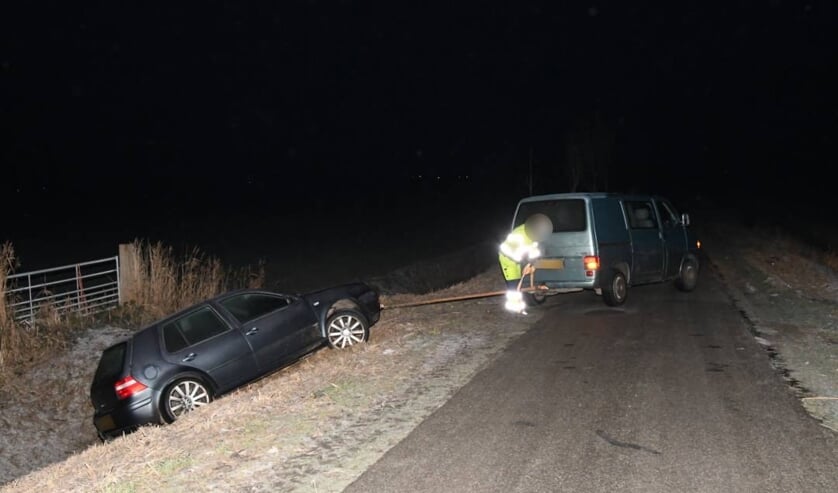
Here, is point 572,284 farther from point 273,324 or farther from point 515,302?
point 273,324

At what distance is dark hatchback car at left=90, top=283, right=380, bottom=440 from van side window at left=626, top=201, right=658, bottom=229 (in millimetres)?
5299

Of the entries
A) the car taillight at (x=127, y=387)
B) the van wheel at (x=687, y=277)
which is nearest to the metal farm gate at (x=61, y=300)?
the car taillight at (x=127, y=387)

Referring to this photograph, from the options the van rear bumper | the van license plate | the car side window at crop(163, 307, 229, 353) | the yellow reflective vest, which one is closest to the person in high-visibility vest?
the yellow reflective vest

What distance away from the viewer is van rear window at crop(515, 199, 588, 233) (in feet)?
39.1

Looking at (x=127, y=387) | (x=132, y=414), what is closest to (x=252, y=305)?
(x=127, y=387)

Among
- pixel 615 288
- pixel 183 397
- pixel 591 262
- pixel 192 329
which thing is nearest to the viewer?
pixel 183 397

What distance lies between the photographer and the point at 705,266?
19.9 meters

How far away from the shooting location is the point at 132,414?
8.41 metres

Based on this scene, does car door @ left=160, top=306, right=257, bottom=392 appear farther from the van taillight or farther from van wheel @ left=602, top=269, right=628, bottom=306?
van wheel @ left=602, top=269, right=628, bottom=306

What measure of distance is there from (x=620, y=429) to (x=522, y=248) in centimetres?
637

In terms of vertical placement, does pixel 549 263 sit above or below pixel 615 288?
above

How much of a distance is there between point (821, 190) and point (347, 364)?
237ft

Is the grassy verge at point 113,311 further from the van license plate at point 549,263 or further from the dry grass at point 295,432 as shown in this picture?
the van license plate at point 549,263

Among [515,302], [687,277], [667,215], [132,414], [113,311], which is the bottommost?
[687,277]
